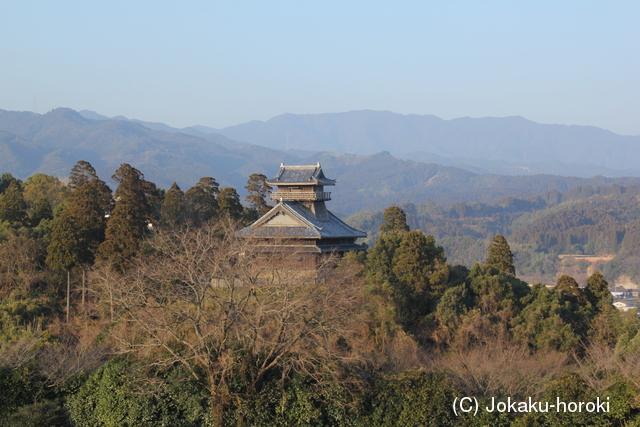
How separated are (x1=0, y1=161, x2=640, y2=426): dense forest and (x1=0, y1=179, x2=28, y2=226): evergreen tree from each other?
52 mm

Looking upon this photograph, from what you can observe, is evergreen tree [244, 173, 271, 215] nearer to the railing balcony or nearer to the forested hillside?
the railing balcony

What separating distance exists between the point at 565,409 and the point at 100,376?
364 inches

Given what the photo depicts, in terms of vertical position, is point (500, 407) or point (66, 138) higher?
point (66, 138)

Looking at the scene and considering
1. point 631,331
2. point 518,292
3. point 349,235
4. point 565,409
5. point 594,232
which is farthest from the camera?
point 594,232

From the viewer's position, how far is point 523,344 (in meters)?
19.0

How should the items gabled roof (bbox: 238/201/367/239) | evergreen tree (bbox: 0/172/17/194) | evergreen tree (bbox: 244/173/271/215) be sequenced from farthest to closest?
evergreen tree (bbox: 0/172/17/194)
evergreen tree (bbox: 244/173/271/215)
gabled roof (bbox: 238/201/367/239)

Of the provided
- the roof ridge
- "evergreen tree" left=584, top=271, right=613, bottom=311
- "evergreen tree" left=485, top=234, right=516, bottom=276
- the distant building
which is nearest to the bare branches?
the distant building

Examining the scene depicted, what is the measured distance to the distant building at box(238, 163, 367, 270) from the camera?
23344mm

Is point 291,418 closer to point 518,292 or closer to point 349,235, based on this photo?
point 518,292

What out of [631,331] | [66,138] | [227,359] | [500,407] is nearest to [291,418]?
[227,359]

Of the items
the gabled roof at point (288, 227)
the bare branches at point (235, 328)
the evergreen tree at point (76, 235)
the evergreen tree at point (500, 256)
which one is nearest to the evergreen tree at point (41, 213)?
the evergreen tree at point (76, 235)

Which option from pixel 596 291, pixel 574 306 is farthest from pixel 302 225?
pixel 596 291

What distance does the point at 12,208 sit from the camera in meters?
25.4

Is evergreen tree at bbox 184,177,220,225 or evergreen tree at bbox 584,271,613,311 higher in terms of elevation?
evergreen tree at bbox 184,177,220,225
